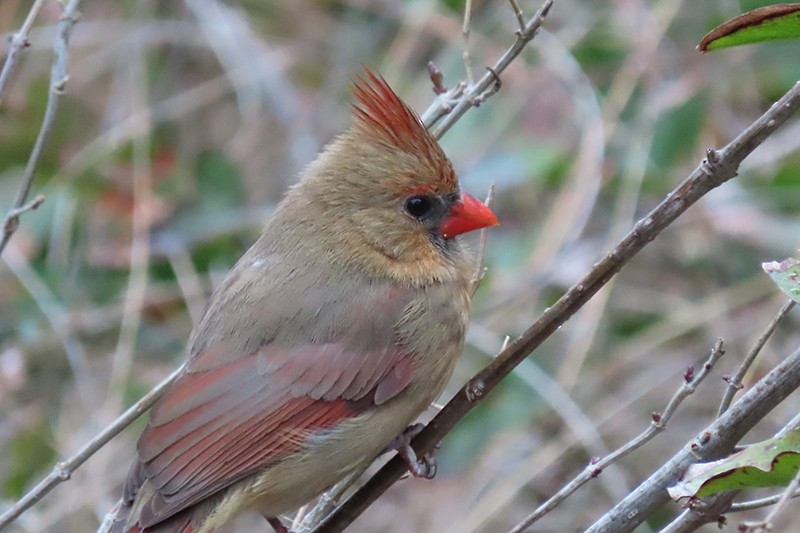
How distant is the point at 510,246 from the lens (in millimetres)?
4461

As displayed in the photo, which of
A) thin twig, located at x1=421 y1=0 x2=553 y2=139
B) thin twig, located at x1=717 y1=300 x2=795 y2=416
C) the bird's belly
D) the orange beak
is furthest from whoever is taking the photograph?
the orange beak

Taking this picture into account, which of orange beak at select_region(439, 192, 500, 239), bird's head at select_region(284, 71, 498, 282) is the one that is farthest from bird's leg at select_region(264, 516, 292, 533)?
orange beak at select_region(439, 192, 500, 239)

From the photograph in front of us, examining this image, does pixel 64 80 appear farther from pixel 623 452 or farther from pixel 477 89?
pixel 623 452

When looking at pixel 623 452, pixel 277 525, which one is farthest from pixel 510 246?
pixel 623 452

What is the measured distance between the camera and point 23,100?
4863 mm

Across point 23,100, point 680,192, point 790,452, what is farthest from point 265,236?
point 23,100

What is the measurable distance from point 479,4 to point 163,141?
153 centimetres

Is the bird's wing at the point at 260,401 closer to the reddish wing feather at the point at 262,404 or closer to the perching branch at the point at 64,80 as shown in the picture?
the reddish wing feather at the point at 262,404

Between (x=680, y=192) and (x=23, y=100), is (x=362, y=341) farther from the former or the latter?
(x=23, y=100)

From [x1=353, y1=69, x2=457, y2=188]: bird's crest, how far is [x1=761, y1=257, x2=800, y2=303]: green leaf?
1.25 meters

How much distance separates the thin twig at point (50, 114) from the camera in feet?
8.70

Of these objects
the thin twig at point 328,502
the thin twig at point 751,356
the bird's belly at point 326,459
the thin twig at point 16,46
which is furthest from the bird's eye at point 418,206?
the thin twig at point 751,356

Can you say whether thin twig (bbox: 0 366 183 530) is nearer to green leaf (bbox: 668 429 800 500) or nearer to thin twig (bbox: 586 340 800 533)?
thin twig (bbox: 586 340 800 533)

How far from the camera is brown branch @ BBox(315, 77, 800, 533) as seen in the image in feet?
6.01
